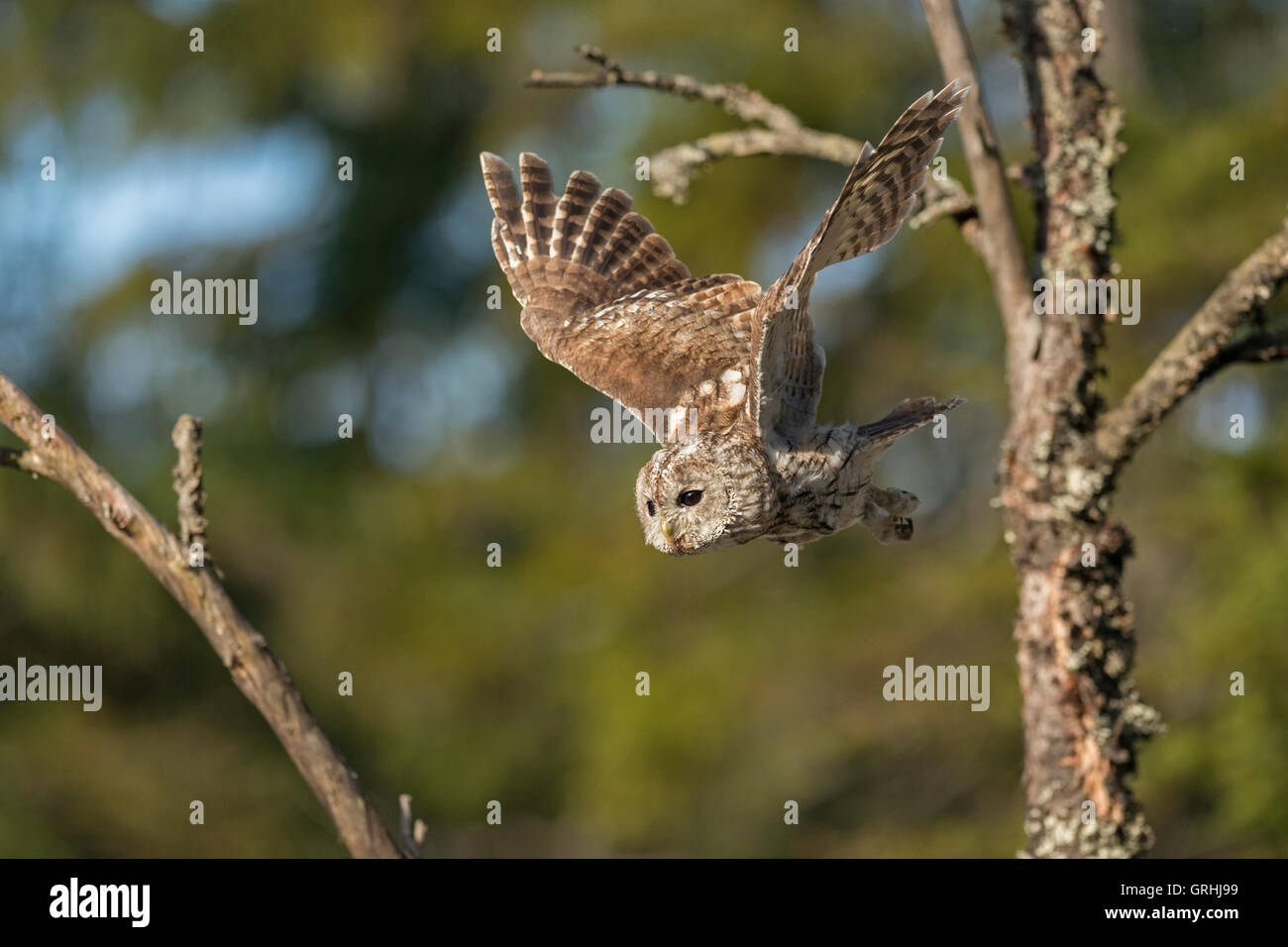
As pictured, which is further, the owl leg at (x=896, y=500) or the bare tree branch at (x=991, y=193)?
the owl leg at (x=896, y=500)

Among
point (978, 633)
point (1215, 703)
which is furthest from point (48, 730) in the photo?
point (1215, 703)

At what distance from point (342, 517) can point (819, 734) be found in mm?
6712

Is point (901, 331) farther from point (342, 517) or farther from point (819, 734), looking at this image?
point (342, 517)

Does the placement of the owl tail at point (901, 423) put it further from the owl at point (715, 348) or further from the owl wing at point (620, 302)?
the owl wing at point (620, 302)

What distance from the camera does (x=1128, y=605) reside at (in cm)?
329

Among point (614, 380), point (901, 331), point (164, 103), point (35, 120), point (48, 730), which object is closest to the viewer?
point (614, 380)

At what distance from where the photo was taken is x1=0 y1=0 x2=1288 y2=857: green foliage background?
7.23m

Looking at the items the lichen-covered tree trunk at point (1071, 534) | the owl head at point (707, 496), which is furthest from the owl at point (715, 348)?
the lichen-covered tree trunk at point (1071, 534)

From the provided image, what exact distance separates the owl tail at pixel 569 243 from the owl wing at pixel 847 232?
106 centimetres

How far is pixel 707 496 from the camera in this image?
3057 millimetres

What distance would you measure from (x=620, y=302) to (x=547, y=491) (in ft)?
28.4

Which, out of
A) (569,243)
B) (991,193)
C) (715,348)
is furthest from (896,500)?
(569,243)

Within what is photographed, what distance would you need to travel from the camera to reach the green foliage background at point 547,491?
285 inches

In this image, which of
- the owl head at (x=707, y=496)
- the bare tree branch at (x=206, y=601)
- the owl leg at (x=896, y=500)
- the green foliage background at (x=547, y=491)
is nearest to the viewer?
the bare tree branch at (x=206, y=601)
